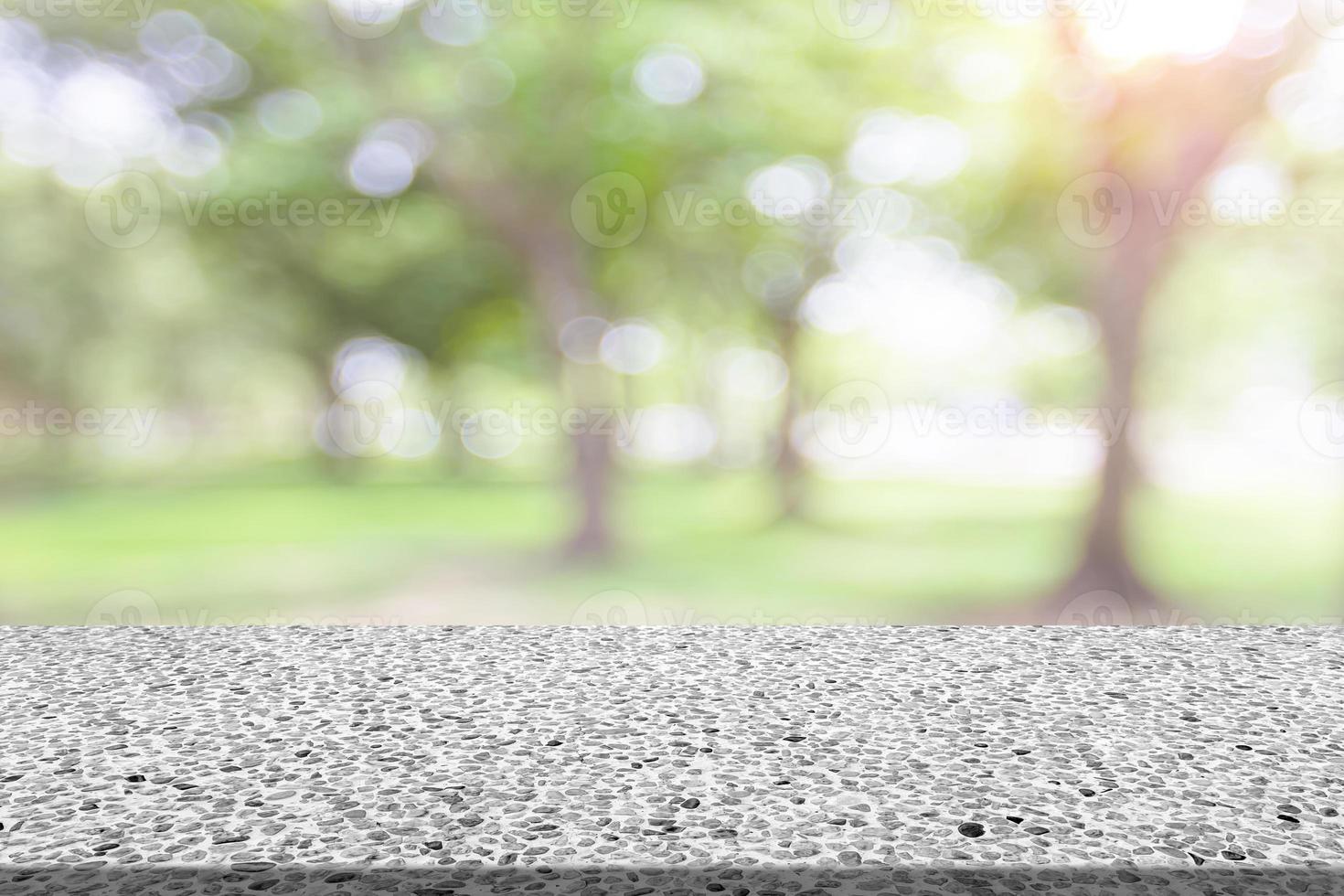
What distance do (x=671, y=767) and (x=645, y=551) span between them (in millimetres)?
1973

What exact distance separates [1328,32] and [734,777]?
395 centimetres

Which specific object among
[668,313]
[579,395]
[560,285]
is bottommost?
[579,395]

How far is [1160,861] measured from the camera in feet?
6.89

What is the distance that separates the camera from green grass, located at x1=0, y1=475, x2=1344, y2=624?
4.56 m

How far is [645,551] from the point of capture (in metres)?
4.60

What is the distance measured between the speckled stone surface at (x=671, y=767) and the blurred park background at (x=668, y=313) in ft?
1.68

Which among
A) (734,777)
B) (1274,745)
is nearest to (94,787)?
(734,777)

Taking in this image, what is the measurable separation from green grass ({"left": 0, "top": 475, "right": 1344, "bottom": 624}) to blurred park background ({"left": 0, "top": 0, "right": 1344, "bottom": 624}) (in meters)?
0.02

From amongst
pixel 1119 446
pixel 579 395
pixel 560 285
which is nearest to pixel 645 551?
pixel 579 395

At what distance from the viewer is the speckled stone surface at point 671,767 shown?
2078 millimetres

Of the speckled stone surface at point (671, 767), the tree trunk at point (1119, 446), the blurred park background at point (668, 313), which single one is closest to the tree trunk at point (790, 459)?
the blurred park background at point (668, 313)

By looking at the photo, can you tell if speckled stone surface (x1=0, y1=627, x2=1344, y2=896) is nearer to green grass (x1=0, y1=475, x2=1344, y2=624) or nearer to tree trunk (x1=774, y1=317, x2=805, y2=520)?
green grass (x1=0, y1=475, x2=1344, y2=624)

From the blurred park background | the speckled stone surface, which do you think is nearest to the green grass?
the blurred park background

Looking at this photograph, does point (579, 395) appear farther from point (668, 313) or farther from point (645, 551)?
point (645, 551)
